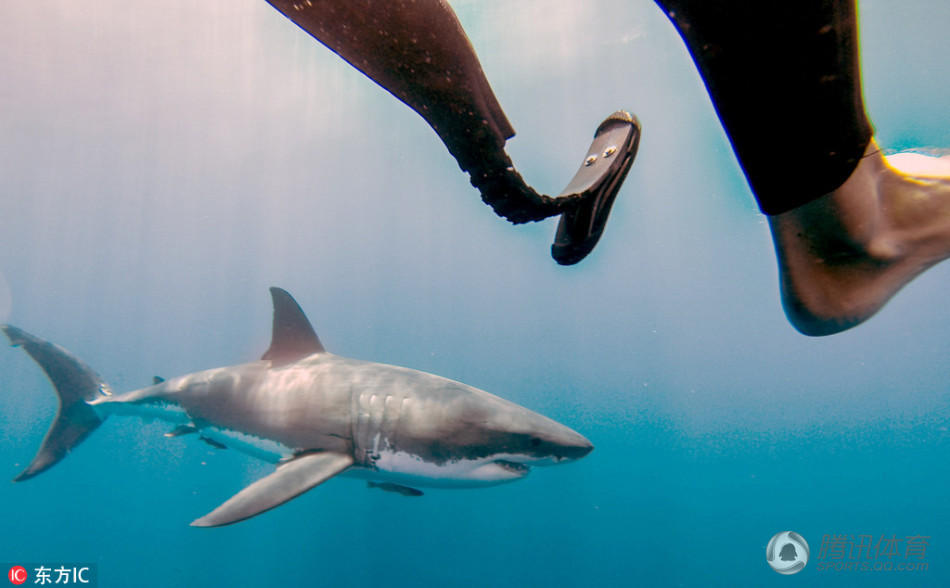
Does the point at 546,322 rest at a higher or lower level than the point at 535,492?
higher

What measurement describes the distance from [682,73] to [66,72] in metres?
35.5

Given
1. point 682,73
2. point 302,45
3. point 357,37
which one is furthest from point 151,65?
A: point 357,37

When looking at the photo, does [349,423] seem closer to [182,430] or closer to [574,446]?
[574,446]

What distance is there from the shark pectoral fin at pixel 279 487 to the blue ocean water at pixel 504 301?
4.33 metres

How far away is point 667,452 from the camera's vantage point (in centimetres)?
3719

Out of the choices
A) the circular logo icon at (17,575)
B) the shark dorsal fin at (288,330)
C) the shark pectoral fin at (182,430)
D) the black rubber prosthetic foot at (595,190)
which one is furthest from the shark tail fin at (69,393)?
the circular logo icon at (17,575)

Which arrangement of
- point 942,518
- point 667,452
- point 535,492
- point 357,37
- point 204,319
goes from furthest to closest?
point 204,319
point 667,452
point 942,518
point 535,492
point 357,37

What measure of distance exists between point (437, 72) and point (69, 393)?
33.0ft

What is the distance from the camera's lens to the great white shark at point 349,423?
4.16 metres

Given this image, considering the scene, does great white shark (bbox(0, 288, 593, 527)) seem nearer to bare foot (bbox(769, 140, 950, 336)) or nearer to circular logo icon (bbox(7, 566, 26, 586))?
bare foot (bbox(769, 140, 950, 336))

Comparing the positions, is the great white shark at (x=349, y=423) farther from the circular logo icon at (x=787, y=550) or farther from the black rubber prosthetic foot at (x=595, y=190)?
the circular logo icon at (x=787, y=550)

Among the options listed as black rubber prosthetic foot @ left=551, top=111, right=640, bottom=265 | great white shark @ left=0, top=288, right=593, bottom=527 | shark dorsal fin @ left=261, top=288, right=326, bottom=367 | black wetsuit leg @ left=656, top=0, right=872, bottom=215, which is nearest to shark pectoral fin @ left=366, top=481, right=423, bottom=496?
great white shark @ left=0, top=288, right=593, bottom=527

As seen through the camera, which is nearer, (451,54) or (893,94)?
(451,54)

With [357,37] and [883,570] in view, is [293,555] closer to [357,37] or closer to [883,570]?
[357,37]
